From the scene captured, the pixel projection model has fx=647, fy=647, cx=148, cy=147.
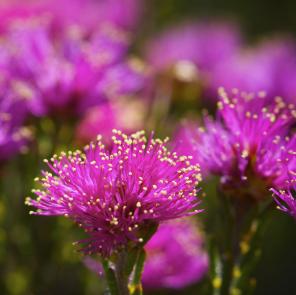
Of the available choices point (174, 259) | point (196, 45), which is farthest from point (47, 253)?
point (196, 45)

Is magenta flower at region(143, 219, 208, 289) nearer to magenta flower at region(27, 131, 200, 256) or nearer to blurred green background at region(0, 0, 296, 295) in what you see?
blurred green background at region(0, 0, 296, 295)

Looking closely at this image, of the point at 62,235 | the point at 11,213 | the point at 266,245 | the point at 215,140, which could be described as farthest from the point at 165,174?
the point at 266,245

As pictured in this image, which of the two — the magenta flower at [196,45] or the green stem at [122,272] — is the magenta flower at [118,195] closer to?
the green stem at [122,272]

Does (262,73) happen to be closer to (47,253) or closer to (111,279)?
(47,253)

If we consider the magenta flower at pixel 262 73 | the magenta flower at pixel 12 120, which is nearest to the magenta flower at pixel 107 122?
the magenta flower at pixel 12 120

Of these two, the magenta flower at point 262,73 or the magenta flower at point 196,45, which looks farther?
the magenta flower at point 196,45

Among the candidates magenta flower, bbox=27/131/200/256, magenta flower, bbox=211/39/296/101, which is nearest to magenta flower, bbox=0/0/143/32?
magenta flower, bbox=211/39/296/101
